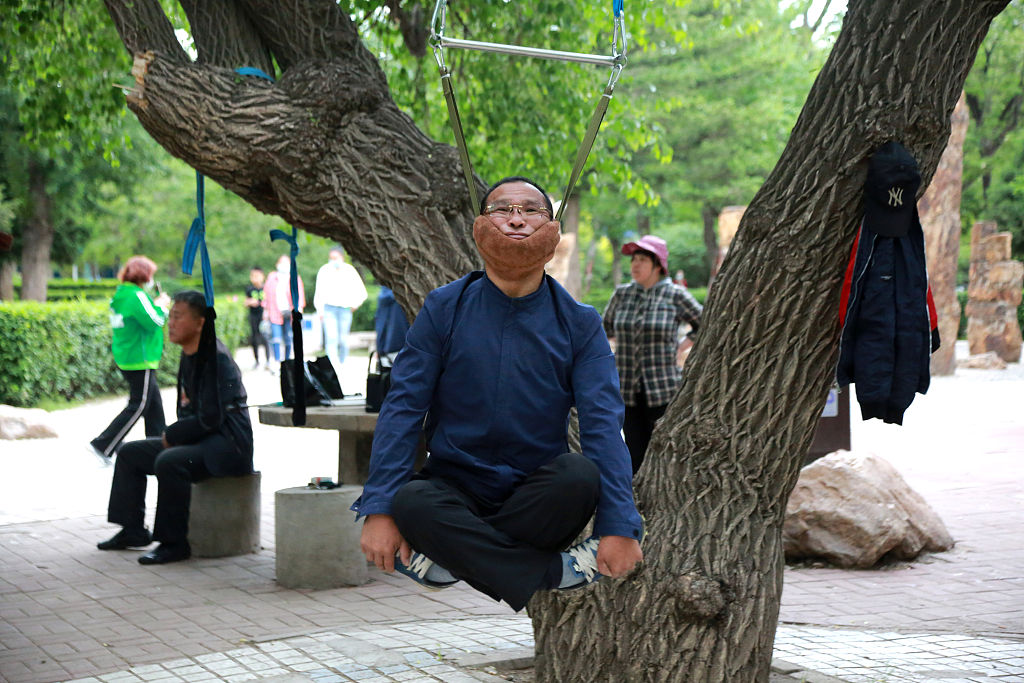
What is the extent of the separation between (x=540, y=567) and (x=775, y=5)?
34.0 meters

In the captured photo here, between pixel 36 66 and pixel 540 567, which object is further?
pixel 36 66

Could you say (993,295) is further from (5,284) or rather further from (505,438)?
(5,284)

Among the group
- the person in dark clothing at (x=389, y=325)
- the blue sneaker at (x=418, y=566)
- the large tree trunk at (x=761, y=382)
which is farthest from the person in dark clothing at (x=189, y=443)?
the person in dark clothing at (x=389, y=325)

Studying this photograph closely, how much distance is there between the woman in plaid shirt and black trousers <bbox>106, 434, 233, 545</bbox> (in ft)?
8.67

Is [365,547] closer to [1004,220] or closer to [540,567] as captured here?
[540,567]

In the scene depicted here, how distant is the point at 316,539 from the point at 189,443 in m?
1.21

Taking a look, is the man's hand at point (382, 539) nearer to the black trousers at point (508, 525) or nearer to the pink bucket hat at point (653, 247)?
the black trousers at point (508, 525)

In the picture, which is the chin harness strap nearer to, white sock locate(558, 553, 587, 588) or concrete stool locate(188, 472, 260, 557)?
white sock locate(558, 553, 587, 588)

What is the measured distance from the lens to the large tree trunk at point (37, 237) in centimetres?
2895

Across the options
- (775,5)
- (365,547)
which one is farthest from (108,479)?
(775,5)

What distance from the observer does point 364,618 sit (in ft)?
20.2

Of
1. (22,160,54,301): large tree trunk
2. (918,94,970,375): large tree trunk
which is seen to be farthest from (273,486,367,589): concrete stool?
(22,160,54,301): large tree trunk

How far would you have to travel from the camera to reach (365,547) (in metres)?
3.29

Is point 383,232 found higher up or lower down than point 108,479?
higher up
